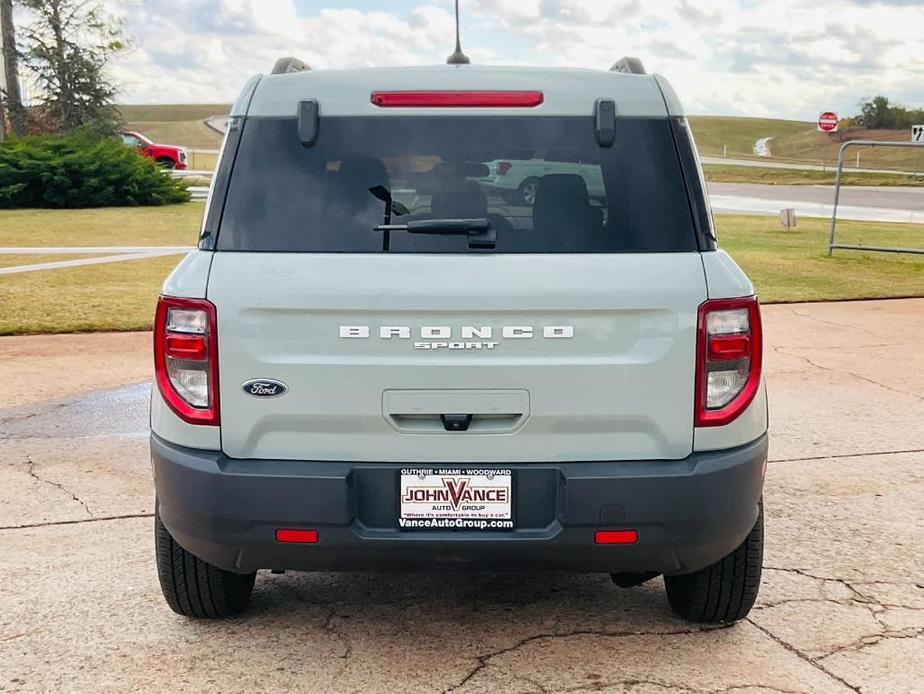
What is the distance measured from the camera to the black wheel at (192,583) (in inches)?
147

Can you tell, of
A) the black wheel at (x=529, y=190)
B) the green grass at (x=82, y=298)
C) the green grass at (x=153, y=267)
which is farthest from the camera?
the green grass at (x=153, y=267)

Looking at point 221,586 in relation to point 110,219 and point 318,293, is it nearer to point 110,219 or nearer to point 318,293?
point 318,293

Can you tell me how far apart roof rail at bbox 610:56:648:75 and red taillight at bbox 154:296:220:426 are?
163cm

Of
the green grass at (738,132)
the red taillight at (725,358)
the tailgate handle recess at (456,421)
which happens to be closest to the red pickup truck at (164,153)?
the tailgate handle recess at (456,421)

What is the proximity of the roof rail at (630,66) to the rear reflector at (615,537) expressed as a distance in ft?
4.91

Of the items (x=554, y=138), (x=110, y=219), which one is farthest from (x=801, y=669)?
(x=110, y=219)

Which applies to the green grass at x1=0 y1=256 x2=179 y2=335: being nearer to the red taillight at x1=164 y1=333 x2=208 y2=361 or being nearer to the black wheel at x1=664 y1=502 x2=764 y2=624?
the red taillight at x1=164 y1=333 x2=208 y2=361

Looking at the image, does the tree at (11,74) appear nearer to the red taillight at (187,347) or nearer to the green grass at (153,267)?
the green grass at (153,267)

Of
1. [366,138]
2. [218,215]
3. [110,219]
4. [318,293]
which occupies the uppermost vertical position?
[366,138]

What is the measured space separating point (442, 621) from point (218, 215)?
64.7 inches

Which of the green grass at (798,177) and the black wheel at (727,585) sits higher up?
the black wheel at (727,585)

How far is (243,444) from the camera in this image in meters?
3.21

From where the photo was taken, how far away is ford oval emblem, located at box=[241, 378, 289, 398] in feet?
10.4

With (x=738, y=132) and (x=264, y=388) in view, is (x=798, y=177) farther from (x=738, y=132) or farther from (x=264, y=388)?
(x=738, y=132)
